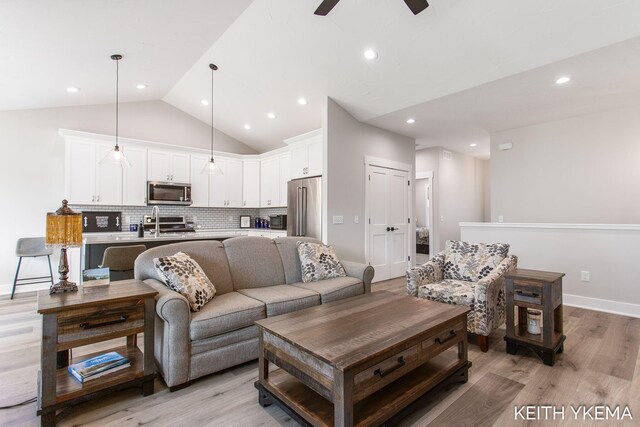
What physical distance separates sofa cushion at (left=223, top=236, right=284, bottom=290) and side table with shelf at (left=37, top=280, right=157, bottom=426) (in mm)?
953

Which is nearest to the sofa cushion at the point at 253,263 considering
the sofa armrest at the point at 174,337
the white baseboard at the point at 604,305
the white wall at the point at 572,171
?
the sofa armrest at the point at 174,337

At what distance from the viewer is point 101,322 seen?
1.86 meters

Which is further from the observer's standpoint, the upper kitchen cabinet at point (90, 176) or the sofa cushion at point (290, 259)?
the upper kitchen cabinet at point (90, 176)

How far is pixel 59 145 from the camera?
5.06 m

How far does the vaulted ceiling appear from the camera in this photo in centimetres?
278

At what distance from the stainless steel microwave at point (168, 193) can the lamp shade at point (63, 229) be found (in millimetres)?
3822

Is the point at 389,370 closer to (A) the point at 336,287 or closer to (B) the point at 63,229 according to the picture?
(A) the point at 336,287

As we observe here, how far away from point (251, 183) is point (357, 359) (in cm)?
578

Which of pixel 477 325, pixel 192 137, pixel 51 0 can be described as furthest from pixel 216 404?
pixel 192 137

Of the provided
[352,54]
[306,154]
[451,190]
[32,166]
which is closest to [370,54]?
[352,54]

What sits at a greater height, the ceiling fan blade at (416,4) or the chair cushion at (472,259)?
the ceiling fan blade at (416,4)

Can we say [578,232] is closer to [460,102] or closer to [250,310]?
[460,102]

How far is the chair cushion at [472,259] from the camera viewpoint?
321cm

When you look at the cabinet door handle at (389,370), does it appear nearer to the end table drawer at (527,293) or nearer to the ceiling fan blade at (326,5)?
the end table drawer at (527,293)
